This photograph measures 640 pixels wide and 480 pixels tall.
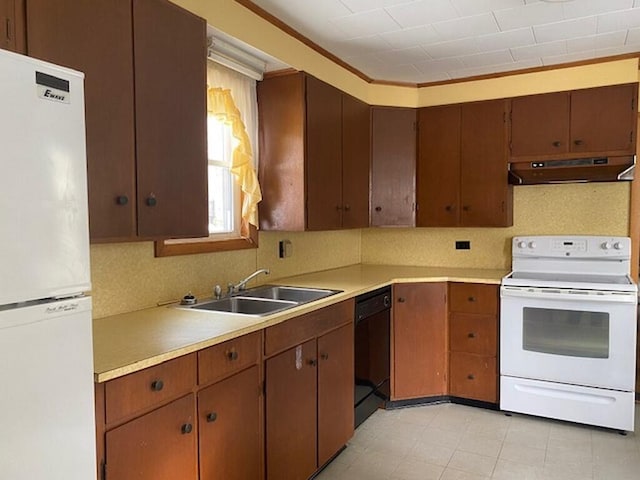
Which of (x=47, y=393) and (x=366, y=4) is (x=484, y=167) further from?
(x=47, y=393)

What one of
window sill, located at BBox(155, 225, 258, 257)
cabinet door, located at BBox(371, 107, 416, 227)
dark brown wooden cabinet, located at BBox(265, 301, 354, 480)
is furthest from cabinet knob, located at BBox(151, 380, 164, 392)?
cabinet door, located at BBox(371, 107, 416, 227)

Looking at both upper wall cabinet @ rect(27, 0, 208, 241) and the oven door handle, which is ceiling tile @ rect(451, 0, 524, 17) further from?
the oven door handle

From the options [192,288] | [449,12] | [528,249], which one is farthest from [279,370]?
[528,249]

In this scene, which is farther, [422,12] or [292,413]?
[422,12]

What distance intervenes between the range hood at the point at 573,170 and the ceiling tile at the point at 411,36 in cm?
117

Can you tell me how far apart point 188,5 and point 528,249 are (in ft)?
9.49

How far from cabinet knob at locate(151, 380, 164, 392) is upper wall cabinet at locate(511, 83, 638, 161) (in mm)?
2963

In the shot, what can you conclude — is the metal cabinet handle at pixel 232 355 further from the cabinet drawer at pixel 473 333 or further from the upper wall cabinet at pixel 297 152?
the cabinet drawer at pixel 473 333

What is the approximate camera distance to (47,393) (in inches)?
42.1

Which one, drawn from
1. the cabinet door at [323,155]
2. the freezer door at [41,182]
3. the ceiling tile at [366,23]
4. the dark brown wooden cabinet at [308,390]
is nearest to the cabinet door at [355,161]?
the cabinet door at [323,155]

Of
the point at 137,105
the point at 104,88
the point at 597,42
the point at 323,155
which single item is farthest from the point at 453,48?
the point at 104,88

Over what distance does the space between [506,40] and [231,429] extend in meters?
2.72

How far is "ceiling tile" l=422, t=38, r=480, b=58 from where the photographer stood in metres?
3.02

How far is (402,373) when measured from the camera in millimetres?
3424
